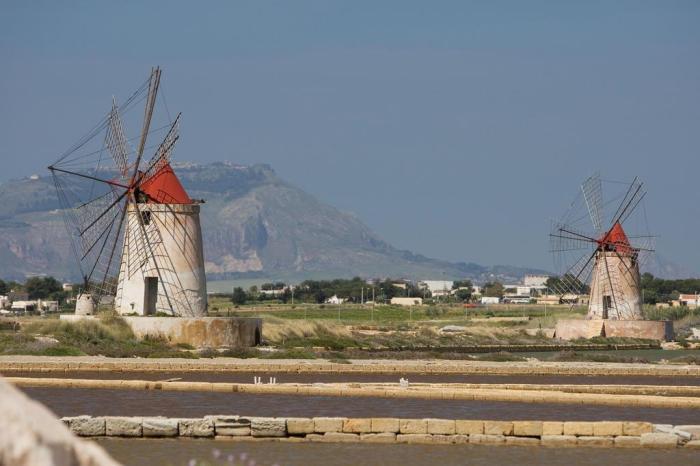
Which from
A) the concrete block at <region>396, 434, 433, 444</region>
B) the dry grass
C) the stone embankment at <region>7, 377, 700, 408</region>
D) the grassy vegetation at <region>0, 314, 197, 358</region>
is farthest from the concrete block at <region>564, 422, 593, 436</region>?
the dry grass

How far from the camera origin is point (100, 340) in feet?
107

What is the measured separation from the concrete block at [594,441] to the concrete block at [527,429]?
43cm

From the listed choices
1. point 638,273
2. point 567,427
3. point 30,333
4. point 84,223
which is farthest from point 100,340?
point 638,273

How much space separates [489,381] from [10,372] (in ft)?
28.9

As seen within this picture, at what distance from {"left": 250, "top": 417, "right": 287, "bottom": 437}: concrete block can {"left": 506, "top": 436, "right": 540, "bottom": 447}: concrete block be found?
2223mm

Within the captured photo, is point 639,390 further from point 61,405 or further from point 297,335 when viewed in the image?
point 297,335

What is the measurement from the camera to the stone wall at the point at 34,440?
177 inches

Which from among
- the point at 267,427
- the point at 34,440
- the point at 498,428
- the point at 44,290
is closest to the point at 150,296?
the point at 267,427

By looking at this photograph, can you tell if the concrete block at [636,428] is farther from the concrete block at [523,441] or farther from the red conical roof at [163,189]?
the red conical roof at [163,189]

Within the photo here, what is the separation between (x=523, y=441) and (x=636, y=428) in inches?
49.0

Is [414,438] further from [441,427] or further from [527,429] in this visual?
[527,429]

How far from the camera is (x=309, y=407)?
17.8 m

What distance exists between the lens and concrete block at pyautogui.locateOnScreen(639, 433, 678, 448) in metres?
13.4

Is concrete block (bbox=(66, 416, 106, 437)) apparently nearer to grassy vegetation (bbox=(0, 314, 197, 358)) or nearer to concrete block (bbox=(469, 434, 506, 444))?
concrete block (bbox=(469, 434, 506, 444))
